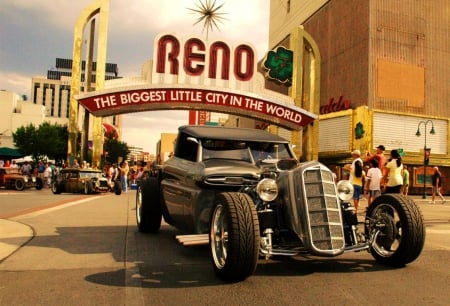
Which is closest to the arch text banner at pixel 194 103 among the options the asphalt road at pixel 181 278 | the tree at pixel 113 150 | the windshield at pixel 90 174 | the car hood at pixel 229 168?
the windshield at pixel 90 174

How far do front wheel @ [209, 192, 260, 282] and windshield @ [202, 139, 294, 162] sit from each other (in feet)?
5.26

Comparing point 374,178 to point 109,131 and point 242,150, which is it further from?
point 109,131

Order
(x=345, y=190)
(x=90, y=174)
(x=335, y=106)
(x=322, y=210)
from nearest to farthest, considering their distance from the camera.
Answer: (x=322, y=210)
(x=345, y=190)
(x=90, y=174)
(x=335, y=106)

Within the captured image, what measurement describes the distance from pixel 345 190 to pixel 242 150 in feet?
5.48

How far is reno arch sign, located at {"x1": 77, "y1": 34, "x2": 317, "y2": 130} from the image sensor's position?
18359mm

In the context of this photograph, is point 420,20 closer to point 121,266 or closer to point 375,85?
point 375,85

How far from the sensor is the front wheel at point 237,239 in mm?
3719

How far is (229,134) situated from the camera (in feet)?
19.4

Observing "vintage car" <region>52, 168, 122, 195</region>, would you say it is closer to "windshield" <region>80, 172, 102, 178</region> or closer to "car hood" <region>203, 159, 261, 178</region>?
"windshield" <region>80, 172, 102, 178</region>

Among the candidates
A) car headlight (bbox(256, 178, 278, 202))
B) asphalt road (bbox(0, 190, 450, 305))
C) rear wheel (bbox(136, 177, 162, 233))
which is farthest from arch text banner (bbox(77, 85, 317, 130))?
car headlight (bbox(256, 178, 278, 202))

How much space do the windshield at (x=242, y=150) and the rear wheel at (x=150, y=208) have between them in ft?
5.62

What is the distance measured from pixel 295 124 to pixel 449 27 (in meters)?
24.4

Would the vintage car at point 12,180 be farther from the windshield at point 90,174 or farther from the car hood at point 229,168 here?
the car hood at point 229,168

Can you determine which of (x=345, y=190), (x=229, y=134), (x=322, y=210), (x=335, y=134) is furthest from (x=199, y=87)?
(x=335, y=134)
